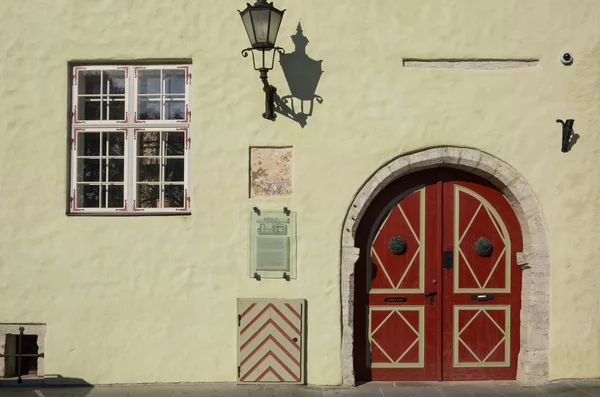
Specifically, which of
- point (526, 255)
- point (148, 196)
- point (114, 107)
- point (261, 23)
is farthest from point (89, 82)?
point (526, 255)

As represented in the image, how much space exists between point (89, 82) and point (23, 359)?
3097mm

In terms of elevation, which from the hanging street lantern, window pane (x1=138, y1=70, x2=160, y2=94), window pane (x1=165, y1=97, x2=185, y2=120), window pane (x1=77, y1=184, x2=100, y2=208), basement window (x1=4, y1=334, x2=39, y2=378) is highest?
the hanging street lantern

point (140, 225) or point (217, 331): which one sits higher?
point (140, 225)

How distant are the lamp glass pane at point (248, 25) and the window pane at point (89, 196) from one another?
233 cm

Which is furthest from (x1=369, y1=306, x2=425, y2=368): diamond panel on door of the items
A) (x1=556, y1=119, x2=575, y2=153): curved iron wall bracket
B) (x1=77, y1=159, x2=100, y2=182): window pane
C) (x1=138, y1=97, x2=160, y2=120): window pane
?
(x1=77, y1=159, x2=100, y2=182): window pane

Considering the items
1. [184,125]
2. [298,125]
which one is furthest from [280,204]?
[184,125]

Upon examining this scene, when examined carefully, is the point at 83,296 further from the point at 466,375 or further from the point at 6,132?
the point at 466,375

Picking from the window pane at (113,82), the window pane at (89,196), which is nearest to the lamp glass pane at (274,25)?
the window pane at (113,82)

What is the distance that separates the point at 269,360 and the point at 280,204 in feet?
5.32

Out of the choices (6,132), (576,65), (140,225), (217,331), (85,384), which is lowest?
(85,384)

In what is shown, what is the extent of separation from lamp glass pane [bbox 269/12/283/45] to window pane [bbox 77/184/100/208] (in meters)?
2.49

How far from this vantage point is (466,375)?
6355 mm

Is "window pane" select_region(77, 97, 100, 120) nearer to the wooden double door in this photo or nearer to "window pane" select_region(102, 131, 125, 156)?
"window pane" select_region(102, 131, 125, 156)

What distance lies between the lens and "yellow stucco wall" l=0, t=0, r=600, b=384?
244 inches
